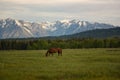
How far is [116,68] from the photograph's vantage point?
34.0 m

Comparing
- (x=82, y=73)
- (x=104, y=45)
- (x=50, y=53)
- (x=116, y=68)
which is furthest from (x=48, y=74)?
(x=104, y=45)

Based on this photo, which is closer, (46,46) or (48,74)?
(48,74)

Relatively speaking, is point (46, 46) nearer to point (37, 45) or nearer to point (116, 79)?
point (37, 45)

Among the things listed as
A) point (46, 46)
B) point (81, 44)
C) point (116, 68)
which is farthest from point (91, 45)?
point (116, 68)

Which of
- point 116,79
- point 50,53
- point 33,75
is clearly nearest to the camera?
point 116,79

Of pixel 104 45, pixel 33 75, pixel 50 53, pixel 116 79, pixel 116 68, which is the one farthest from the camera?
pixel 104 45

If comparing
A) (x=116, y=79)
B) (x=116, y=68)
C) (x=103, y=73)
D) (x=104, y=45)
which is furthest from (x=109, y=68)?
(x=104, y=45)

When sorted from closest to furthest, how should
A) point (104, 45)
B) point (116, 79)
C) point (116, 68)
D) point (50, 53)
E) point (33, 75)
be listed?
point (116, 79), point (33, 75), point (116, 68), point (50, 53), point (104, 45)

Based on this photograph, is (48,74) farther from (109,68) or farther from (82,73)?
(109,68)

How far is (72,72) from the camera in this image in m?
31.5

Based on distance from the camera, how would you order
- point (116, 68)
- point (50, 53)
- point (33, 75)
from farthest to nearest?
point (50, 53) → point (116, 68) → point (33, 75)

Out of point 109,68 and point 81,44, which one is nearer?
point 109,68

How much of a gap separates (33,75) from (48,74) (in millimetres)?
1443

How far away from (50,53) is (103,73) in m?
31.8
